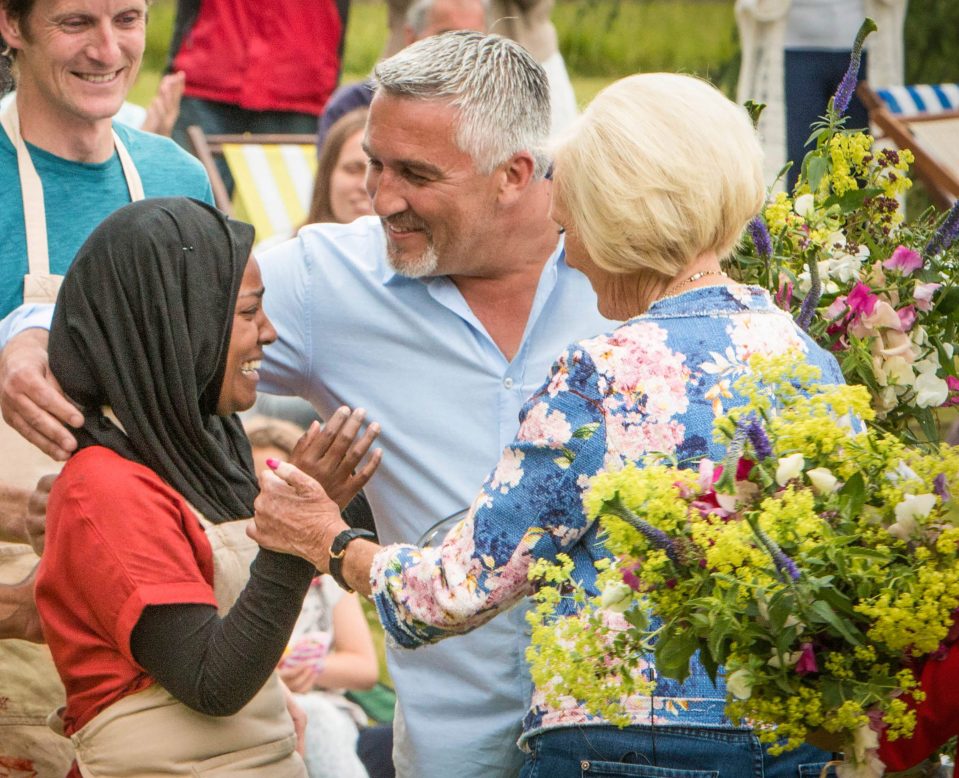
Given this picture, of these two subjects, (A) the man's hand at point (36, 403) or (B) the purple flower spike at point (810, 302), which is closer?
(B) the purple flower spike at point (810, 302)

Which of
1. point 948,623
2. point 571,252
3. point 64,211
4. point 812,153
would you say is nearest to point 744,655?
point 948,623

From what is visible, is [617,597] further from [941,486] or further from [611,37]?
[611,37]

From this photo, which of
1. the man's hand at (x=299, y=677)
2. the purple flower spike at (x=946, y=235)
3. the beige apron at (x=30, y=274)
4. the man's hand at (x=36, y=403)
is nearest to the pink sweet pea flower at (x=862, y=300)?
the purple flower spike at (x=946, y=235)

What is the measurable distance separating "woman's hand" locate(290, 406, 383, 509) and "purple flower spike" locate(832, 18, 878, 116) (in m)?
1.05

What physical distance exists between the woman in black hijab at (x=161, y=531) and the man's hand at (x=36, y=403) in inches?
1.5

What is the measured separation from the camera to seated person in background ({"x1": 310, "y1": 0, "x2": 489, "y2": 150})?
6.36 metres

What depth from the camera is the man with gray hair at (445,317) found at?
316 cm

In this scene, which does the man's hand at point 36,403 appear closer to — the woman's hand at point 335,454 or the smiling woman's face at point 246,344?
the smiling woman's face at point 246,344

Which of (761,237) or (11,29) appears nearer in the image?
(761,237)

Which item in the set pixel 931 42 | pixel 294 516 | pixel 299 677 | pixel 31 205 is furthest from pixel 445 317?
pixel 931 42

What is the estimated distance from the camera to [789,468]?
201cm

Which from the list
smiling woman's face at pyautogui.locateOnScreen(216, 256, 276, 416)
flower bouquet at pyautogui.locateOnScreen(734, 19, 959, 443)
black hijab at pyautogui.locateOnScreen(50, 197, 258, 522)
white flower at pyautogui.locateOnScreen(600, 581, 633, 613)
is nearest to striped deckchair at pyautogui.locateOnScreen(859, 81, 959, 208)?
flower bouquet at pyautogui.locateOnScreen(734, 19, 959, 443)

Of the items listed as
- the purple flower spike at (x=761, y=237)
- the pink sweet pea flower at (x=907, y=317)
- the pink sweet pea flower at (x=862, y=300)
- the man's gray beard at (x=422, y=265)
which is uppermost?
the purple flower spike at (x=761, y=237)

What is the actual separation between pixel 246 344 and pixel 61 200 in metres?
0.87
